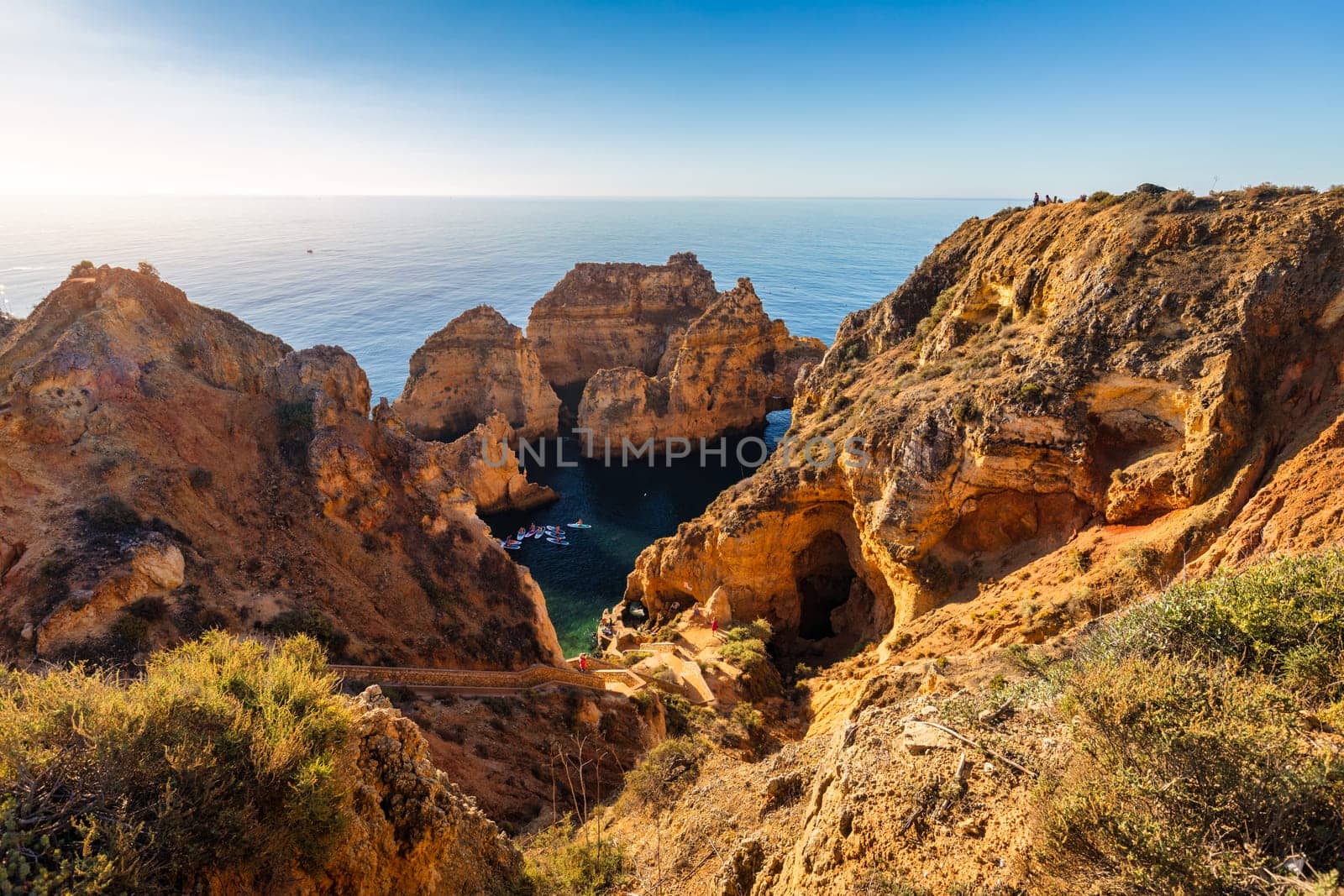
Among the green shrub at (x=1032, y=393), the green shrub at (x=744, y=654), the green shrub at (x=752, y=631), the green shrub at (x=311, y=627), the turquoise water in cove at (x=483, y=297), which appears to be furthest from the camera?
the turquoise water in cove at (x=483, y=297)

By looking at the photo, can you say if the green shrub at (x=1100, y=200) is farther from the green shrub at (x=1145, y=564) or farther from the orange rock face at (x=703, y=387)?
the orange rock face at (x=703, y=387)

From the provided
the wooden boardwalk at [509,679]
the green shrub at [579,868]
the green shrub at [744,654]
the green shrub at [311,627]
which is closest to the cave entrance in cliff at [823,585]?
the green shrub at [744,654]

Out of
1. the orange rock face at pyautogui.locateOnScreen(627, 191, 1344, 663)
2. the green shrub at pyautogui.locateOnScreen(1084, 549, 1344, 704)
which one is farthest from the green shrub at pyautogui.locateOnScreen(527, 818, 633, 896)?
A: the orange rock face at pyautogui.locateOnScreen(627, 191, 1344, 663)

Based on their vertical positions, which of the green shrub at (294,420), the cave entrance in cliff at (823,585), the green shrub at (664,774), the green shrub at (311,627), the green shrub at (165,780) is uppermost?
the green shrub at (294,420)

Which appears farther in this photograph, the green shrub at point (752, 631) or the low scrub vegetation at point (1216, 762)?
the green shrub at point (752, 631)

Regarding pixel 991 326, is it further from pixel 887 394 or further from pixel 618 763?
pixel 618 763

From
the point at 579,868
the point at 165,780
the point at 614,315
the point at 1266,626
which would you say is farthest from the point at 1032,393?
the point at 614,315

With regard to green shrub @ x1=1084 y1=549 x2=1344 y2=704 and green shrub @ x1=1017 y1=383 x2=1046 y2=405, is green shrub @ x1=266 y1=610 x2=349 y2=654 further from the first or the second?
green shrub @ x1=1017 y1=383 x2=1046 y2=405

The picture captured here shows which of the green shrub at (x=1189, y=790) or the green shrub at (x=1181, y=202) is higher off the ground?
the green shrub at (x=1181, y=202)
